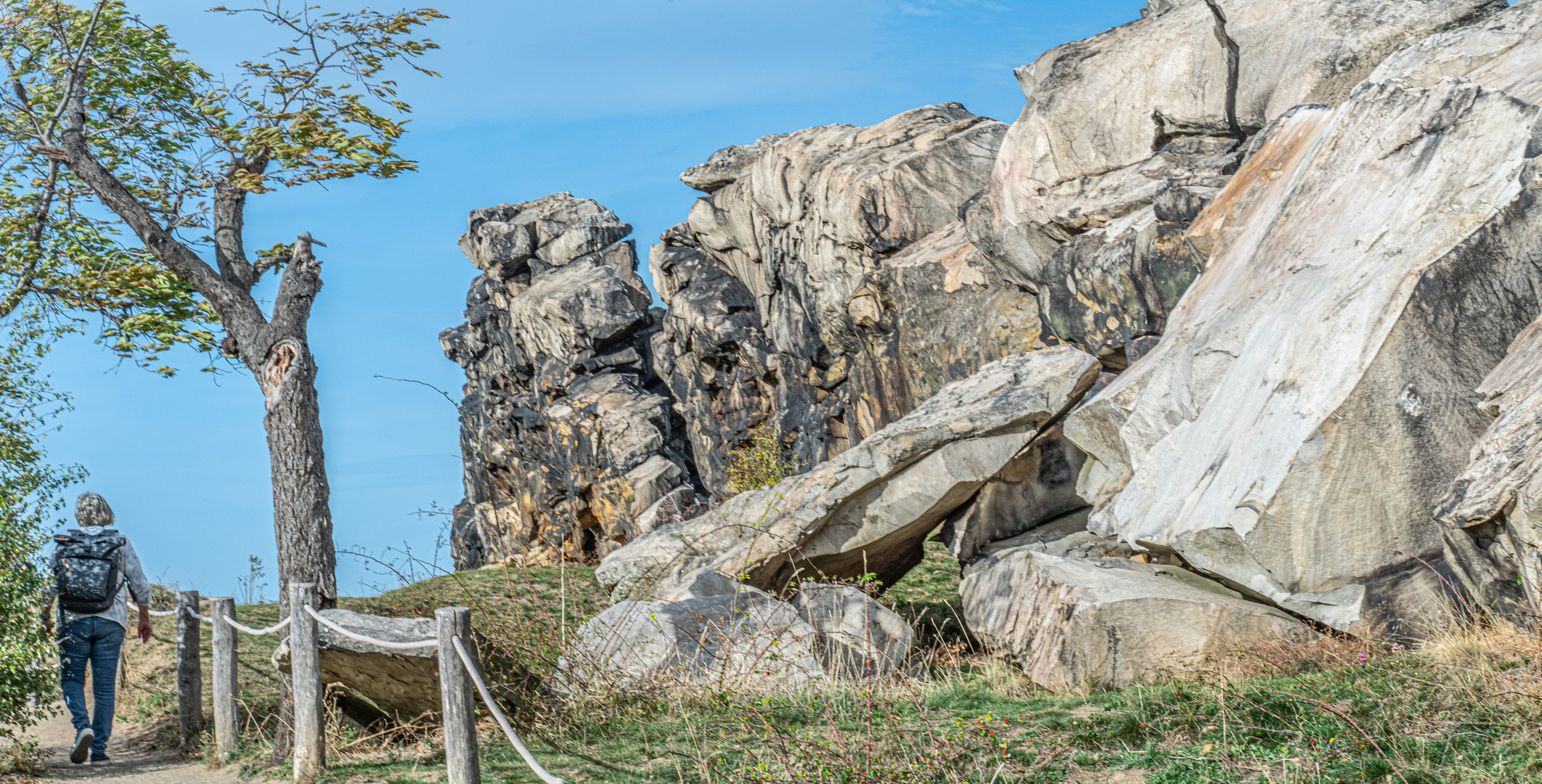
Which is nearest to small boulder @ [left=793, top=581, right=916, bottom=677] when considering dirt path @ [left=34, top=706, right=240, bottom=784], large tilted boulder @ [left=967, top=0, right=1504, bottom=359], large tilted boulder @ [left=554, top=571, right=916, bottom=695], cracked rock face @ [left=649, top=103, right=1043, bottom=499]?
large tilted boulder @ [left=554, top=571, right=916, bottom=695]

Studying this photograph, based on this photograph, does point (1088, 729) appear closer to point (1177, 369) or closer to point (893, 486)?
point (1177, 369)

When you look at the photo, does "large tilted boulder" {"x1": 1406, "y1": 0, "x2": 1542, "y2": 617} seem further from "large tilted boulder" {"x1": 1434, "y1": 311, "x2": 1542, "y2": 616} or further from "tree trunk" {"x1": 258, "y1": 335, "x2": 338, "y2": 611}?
"tree trunk" {"x1": 258, "y1": 335, "x2": 338, "y2": 611}

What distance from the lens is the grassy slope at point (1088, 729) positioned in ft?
19.4

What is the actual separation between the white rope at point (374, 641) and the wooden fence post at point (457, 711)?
16cm

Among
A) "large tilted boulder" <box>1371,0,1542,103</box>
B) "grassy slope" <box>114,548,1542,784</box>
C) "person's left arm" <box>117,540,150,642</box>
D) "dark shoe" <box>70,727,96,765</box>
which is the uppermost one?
"large tilted boulder" <box>1371,0,1542,103</box>

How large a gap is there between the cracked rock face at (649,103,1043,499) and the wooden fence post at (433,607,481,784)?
44.4 feet

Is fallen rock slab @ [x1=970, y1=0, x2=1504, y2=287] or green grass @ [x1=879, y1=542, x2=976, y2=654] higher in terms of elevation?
fallen rock slab @ [x1=970, y1=0, x2=1504, y2=287]

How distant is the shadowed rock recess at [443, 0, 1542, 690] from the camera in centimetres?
842

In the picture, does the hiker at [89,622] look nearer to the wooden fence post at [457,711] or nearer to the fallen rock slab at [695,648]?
the fallen rock slab at [695,648]

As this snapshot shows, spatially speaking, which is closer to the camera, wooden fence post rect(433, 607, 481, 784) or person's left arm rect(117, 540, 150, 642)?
wooden fence post rect(433, 607, 481, 784)

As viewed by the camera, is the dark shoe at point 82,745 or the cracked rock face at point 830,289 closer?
the dark shoe at point 82,745

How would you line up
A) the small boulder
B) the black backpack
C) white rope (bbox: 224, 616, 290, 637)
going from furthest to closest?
the black backpack
the small boulder
white rope (bbox: 224, 616, 290, 637)

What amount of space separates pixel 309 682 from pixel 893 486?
6723 mm

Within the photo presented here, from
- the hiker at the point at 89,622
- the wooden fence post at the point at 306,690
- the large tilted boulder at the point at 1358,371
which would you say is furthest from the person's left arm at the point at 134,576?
the large tilted boulder at the point at 1358,371
